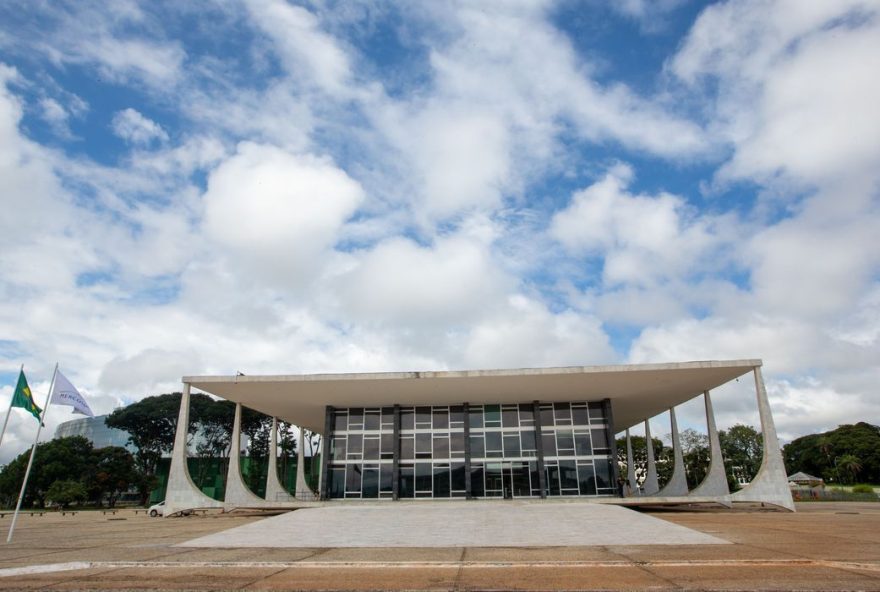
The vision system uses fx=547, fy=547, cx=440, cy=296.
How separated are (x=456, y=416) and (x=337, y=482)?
8128 mm

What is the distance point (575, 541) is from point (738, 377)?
62.1ft

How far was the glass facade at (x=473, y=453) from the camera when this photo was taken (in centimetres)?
3147

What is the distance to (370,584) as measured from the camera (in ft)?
26.5

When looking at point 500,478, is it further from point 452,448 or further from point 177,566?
point 177,566

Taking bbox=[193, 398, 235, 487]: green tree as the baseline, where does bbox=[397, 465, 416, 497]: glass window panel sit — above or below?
below

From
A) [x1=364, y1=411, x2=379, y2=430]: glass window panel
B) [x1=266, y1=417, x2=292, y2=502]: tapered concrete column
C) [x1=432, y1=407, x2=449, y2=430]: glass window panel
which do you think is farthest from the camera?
[x1=266, y1=417, x2=292, y2=502]: tapered concrete column

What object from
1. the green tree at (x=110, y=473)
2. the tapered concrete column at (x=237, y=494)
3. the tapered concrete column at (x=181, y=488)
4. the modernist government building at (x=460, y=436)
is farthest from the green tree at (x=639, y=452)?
the green tree at (x=110, y=473)

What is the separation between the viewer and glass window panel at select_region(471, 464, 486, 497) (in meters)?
31.6

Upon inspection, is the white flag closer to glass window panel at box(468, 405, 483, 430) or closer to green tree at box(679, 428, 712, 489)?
glass window panel at box(468, 405, 483, 430)

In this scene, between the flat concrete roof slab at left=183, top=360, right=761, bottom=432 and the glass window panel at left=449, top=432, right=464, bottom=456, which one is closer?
the flat concrete roof slab at left=183, top=360, right=761, bottom=432

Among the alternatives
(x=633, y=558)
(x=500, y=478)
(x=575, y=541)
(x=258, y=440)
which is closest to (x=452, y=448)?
(x=500, y=478)

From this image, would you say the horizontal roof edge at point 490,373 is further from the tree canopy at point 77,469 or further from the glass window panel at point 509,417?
the tree canopy at point 77,469

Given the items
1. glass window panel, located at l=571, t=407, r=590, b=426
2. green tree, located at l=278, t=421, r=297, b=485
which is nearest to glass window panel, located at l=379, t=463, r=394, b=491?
glass window panel, located at l=571, t=407, r=590, b=426

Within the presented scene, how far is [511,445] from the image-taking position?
32.3m
